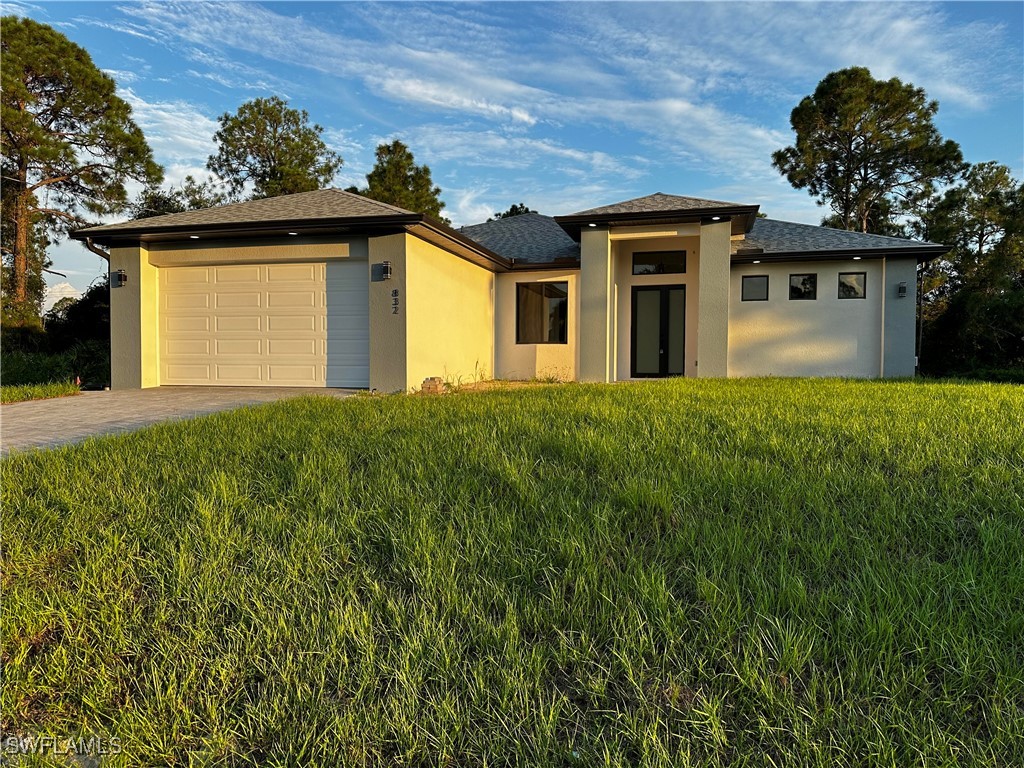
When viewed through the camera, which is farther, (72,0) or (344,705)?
(72,0)

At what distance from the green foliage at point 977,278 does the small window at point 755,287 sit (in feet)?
20.1

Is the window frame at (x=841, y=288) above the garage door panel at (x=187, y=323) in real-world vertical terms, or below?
above

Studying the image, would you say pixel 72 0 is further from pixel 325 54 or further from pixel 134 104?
pixel 134 104

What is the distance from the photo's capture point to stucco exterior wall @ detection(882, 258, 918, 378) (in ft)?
41.3

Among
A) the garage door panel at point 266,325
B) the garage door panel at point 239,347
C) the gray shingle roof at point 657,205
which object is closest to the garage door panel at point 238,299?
the garage door panel at point 266,325

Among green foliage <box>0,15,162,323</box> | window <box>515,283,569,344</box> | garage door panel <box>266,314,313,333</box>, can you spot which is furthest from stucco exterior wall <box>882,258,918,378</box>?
green foliage <box>0,15,162,323</box>

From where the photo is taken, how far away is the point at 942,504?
120 inches

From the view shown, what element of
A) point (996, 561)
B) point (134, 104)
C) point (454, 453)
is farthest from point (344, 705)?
point (134, 104)

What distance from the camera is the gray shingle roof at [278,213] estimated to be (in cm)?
1034

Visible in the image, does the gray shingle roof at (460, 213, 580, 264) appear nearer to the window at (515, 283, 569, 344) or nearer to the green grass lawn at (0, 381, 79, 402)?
the window at (515, 283, 569, 344)

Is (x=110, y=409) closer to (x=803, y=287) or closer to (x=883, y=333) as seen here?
(x=803, y=287)

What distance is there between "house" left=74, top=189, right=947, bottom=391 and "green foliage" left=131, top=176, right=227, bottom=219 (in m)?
13.0

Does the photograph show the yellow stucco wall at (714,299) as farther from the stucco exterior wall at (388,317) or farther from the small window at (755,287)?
the stucco exterior wall at (388,317)

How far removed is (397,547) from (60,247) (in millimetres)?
26755
